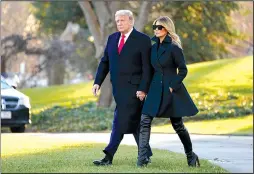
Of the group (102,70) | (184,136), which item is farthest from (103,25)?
(184,136)

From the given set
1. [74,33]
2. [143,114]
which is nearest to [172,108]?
[143,114]

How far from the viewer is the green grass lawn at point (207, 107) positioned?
73.6 feet

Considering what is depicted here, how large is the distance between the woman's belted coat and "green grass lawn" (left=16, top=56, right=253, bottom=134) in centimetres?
1102

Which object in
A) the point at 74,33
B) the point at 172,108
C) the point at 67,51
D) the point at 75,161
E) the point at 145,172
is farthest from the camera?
the point at 74,33

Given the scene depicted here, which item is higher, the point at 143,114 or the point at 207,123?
the point at 143,114

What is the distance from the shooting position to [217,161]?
35.8 ft

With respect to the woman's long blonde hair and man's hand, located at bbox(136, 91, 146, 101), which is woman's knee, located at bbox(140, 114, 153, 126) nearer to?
man's hand, located at bbox(136, 91, 146, 101)

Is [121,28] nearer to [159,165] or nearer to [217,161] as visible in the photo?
[159,165]

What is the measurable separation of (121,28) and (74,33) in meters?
35.3

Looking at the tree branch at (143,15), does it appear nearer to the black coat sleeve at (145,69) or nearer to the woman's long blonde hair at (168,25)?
the black coat sleeve at (145,69)

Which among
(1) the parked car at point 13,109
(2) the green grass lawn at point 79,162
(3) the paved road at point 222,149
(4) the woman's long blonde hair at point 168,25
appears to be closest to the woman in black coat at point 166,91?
(4) the woman's long blonde hair at point 168,25

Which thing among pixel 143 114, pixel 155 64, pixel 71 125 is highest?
pixel 155 64

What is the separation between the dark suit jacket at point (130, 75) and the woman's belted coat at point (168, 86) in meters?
0.18

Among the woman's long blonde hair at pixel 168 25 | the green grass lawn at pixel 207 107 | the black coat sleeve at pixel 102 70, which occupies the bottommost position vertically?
the green grass lawn at pixel 207 107
